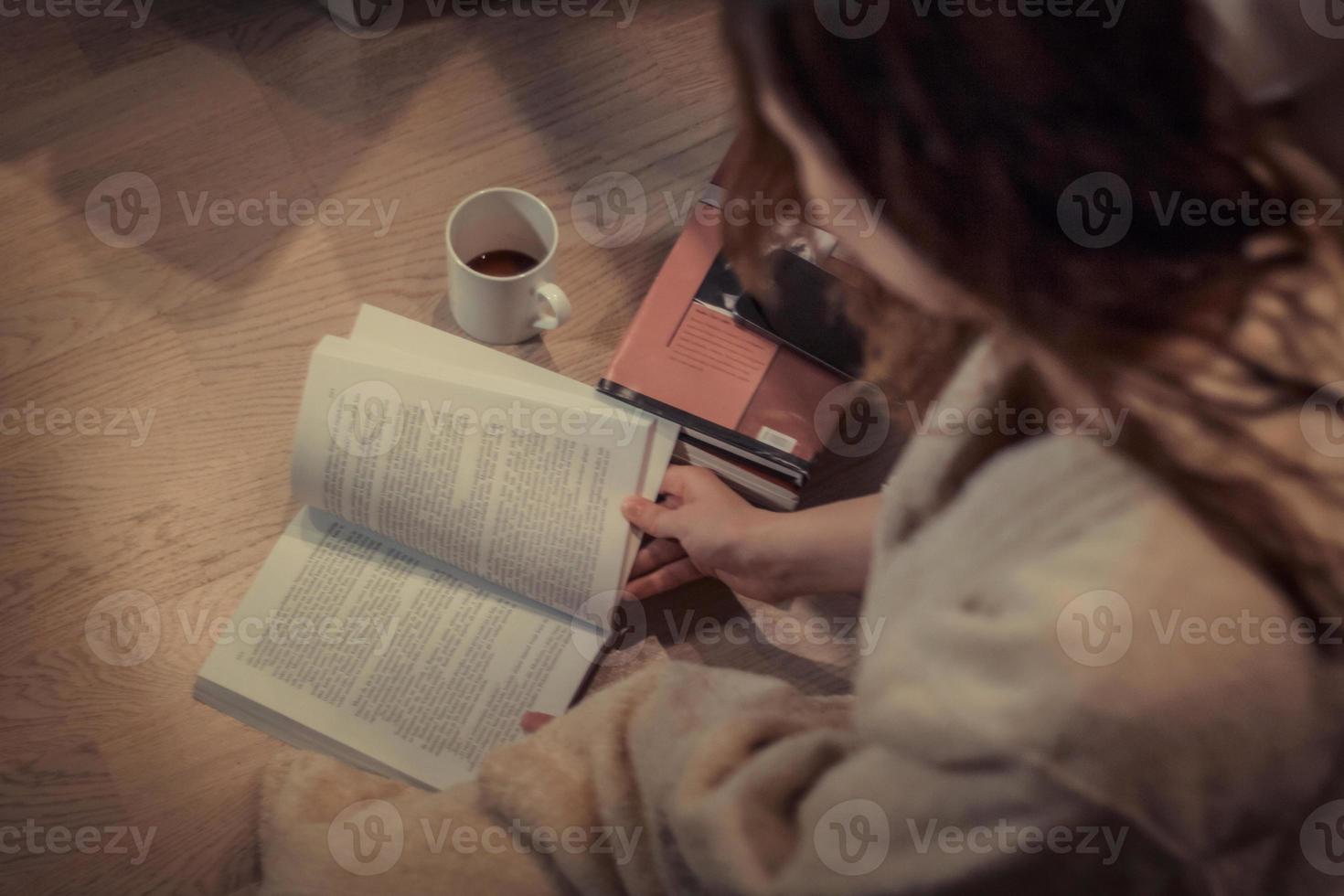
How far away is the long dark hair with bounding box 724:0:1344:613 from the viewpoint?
38cm

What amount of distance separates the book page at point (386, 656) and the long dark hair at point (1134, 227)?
468 millimetres

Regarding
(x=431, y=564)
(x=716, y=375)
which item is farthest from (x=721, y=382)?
(x=431, y=564)

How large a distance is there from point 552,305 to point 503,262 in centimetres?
9

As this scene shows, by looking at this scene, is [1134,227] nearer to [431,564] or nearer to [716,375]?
[716,375]

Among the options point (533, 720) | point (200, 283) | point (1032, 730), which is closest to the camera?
point (1032, 730)

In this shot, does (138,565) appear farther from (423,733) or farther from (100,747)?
(423,733)

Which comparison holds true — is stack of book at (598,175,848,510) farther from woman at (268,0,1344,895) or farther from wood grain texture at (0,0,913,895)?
woman at (268,0,1344,895)

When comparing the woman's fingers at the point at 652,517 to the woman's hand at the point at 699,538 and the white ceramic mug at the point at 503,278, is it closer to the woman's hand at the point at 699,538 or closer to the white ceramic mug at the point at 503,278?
the woman's hand at the point at 699,538

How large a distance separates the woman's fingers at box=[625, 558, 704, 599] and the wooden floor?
184 millimetres

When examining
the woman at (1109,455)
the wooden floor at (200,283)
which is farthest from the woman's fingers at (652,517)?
the woman at (1109,455)

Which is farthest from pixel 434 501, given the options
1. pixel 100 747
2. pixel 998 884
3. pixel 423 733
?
pixel 998 884

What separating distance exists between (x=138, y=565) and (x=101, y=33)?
50cm

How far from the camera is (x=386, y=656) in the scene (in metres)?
0.74

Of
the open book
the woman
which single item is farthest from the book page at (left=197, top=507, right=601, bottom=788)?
the woman
